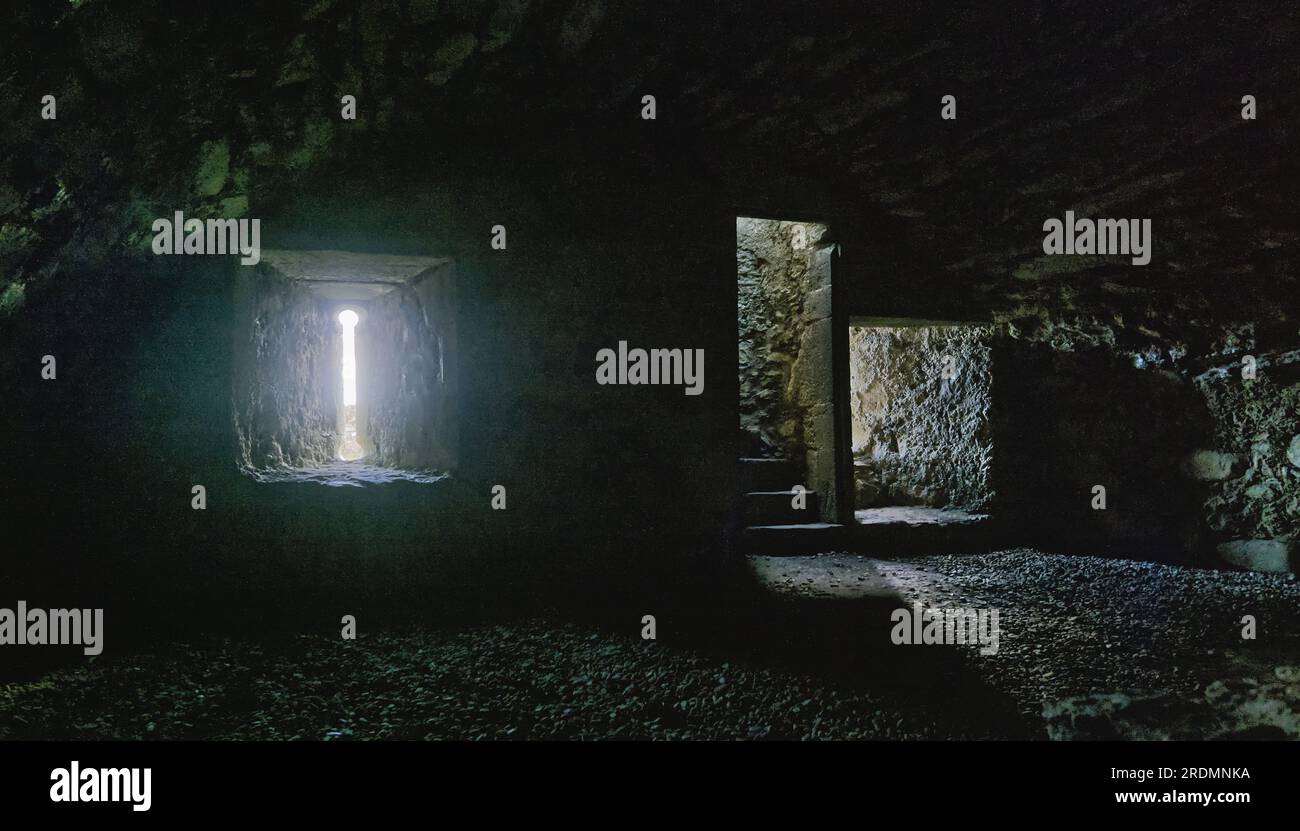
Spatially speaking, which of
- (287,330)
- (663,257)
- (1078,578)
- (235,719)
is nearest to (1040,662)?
(1078,578)

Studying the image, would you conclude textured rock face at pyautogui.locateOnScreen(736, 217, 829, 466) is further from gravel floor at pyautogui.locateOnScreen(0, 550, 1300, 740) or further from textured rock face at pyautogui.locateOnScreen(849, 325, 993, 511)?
gravel floor at pyautogui.locateOnScreen(0, 550, 1300, 740)

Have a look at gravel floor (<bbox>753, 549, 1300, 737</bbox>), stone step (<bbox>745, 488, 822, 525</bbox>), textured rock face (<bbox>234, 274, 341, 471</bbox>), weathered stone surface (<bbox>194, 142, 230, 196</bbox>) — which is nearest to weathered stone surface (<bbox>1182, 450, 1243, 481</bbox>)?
gravel floor (<bbox>753, 549, 1300, 737</bbox>)

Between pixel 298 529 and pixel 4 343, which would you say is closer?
pixel 4 343

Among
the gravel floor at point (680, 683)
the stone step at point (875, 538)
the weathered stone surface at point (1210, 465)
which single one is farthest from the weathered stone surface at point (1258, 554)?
the stone step at point (875, 538)

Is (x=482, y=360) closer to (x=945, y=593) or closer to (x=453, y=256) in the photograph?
(x=453, y=256)

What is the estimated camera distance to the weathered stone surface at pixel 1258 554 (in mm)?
5141

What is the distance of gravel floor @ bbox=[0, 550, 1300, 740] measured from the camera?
259 cm

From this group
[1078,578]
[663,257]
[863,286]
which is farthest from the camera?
[863,286]

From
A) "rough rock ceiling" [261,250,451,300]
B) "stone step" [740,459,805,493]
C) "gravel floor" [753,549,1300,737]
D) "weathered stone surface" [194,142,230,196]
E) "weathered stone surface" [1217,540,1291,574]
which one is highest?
"weathered stone surface" [194,142,230,196]

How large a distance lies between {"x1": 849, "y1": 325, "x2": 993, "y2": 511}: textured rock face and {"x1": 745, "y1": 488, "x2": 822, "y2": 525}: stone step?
56.2 inches

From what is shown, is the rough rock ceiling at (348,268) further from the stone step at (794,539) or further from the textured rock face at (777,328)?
the stone step at (794,539)

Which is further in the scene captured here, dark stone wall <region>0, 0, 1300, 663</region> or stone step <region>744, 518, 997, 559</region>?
stone step <region>744, 518, 997, 559</region>

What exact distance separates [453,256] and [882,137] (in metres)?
3.00

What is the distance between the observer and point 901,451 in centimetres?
745
